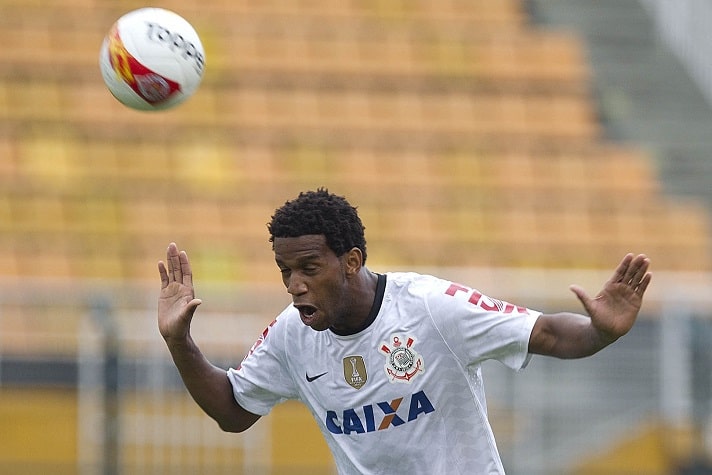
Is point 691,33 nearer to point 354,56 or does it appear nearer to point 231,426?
point 354,56

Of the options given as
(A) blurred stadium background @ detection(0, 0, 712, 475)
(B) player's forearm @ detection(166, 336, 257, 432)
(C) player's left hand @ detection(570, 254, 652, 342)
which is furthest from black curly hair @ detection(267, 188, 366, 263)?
(A) blurred stadium background @ detection(0, 0, 712, 475)

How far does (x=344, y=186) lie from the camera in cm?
1602

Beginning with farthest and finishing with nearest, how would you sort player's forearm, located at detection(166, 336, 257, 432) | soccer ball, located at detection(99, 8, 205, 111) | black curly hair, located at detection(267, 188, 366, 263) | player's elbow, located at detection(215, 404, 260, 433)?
soccer ball, located at detection(99, 8, 205, 111) < player's elbow, located at detection(215, 404, 260, 433) < player's forearm, located at detection(166, 336, 257, 432) < black curly hair, located at detection(267, 188, 366, 263)

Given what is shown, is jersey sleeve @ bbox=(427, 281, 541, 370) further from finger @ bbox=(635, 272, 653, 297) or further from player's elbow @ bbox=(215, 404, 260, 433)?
player's elbow @ bbox=(215, 404, 260, 433)

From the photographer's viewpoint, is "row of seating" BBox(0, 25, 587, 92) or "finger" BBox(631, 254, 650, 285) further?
"row of seating" BBox(0, 25, 587, 92)

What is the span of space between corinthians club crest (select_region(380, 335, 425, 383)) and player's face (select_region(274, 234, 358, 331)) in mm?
262

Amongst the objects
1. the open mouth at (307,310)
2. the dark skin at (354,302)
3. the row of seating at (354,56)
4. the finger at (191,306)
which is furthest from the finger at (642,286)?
the row of seating at (354,56)

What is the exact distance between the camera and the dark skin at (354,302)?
5.28m

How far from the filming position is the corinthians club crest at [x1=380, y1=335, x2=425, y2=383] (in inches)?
216

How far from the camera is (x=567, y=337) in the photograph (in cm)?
532

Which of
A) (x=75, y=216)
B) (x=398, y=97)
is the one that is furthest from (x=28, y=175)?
(x=398, y=97)

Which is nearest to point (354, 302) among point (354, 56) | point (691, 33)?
point (354, 56)

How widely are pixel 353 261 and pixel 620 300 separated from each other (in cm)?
104

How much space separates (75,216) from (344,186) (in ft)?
9.90
